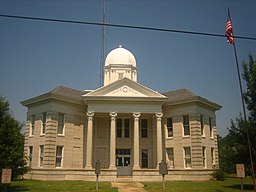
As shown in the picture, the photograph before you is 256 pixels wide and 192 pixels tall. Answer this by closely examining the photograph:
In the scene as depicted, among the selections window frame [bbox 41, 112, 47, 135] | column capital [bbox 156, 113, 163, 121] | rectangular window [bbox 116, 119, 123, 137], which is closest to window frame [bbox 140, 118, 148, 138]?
rectangular window [bbox 116, 119, 123, 137]

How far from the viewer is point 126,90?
3441 centimetres

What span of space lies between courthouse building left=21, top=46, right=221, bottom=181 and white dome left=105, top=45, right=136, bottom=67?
30.6 feet

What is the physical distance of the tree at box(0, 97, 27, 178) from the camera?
62.9 ft

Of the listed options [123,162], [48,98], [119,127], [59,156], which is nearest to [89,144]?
[59,156]

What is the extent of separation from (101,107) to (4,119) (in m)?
14.4

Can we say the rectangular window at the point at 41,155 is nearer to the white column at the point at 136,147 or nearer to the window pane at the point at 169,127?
the white column at the point at 136,147

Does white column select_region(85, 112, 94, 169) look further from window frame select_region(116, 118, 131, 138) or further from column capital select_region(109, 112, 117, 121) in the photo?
window frame select_region(116, 118, 131, 138)

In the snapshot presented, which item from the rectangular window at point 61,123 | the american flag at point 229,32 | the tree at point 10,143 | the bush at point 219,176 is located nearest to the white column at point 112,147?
the rectangular window at point 61,123

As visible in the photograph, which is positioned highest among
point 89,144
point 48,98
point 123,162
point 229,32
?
point 229,32

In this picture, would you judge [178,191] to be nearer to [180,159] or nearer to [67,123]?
[180,159]

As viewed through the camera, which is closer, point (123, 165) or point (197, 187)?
point (197, 187)

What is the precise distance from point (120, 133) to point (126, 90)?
6.13 metres

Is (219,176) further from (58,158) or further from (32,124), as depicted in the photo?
(32,124)

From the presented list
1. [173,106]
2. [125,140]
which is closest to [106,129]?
[125,140]
